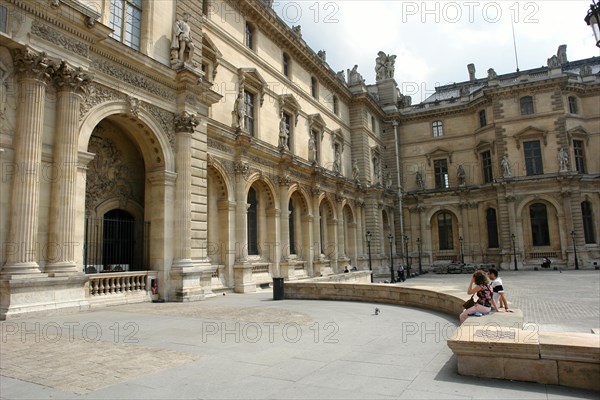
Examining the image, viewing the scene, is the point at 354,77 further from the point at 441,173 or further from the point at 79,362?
the point at 79,362

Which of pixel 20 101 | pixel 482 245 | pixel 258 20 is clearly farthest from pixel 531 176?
pixel 20 101

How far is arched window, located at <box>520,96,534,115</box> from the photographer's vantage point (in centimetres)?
4178

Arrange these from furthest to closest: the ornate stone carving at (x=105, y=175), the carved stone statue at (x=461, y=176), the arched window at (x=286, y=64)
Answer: the carved stone statue at (x=461, y=176) → the arched window at (x=286, y=64) → the ornate stone carving at (x=105, y=175)

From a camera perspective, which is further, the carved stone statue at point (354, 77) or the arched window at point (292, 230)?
the carved stone statue at point (354, 77)

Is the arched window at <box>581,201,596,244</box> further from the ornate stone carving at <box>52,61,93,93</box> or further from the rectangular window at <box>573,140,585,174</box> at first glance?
the ornate stone carving at <box>52,61,93,93</box>

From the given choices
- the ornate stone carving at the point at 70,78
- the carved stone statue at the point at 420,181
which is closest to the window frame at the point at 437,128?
the carved stone statue at the point at 420,181

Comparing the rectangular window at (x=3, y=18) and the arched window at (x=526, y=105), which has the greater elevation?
the arched window at (x=526, y=105)

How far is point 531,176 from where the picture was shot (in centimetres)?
4072

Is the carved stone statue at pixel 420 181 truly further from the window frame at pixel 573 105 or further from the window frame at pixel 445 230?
the window frame at pixel 573 105

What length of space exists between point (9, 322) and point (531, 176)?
42.5 meters

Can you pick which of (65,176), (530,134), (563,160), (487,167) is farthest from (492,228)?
(65,176)

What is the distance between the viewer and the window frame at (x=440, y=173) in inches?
1870

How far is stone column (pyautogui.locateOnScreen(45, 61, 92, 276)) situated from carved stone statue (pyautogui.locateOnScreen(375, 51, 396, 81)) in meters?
40.8

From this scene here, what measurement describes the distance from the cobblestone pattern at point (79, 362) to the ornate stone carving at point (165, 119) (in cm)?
961
